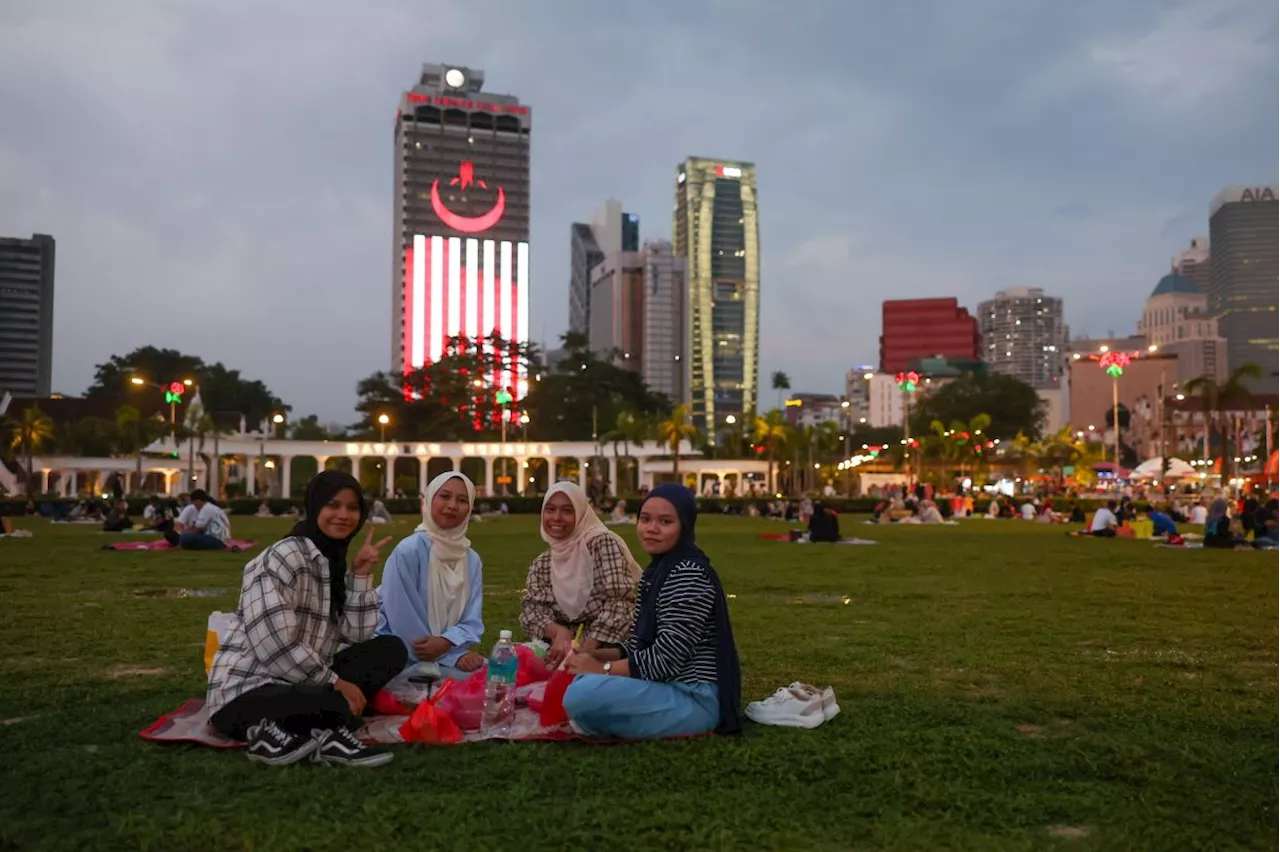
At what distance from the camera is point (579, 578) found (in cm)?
548

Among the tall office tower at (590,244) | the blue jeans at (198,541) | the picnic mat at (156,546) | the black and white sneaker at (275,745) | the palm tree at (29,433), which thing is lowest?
the picnic mat at (156,546)

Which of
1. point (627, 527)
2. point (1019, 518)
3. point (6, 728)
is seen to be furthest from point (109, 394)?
point (6, 728)

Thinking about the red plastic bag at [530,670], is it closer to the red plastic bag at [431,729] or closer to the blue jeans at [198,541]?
the red plastic bag at [431,729]

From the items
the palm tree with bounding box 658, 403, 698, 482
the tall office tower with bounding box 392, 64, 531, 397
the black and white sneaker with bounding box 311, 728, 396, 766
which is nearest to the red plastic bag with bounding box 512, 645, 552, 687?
the black and white sneaker with bounding box 311, 728, 396, 766

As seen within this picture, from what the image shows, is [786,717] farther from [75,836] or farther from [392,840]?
[75,836]

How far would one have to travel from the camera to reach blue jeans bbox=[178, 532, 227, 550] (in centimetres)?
1692

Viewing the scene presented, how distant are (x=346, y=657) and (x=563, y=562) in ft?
4.31

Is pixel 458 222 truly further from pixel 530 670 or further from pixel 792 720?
pixel 792 720

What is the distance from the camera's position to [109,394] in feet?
240

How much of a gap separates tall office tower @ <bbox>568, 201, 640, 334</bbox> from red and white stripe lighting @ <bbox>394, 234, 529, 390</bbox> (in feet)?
212

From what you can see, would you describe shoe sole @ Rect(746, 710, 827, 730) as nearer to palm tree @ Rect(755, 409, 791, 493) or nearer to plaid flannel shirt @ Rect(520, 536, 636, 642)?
plaid flannel shirt @ Rect(520, 536, 636, 642)

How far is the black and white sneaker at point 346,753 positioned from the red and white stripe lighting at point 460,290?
4410 inches

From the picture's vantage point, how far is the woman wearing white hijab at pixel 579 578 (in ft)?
17.7

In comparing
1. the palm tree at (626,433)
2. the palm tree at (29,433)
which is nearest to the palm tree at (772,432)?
the palm tree at (626,433)
